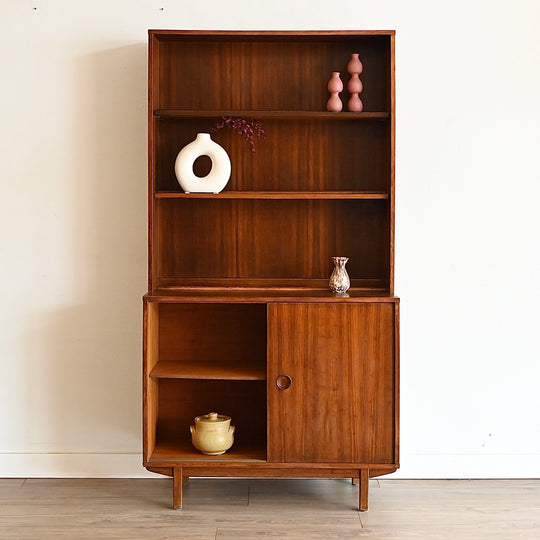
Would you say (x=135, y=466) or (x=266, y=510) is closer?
(x=266, y=510)

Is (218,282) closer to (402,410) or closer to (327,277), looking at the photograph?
(327,277)

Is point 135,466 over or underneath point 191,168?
underneath

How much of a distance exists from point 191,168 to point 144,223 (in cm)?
40

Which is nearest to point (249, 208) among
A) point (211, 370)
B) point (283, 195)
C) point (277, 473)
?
point (283, 195)

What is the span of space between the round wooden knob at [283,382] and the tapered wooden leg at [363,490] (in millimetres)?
441

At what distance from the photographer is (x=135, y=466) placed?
3342 millimetres

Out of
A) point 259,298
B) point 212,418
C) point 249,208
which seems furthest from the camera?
point 249,208

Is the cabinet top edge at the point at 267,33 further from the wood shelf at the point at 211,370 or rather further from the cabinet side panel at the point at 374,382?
the wood shelf at the point at 211,370

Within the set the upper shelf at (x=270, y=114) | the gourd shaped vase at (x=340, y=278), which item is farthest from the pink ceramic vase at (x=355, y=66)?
the gourd shaped vase at (x=340, y=278)

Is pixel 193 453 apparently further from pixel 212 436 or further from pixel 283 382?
pixel 283 382

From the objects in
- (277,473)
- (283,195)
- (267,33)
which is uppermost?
(267,33)

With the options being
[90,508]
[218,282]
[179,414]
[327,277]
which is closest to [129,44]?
[218,282]

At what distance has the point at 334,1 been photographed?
3.25 meters

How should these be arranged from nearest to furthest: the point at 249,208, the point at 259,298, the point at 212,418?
the point at 259,298, the point at 212,418, the point at 249,208
